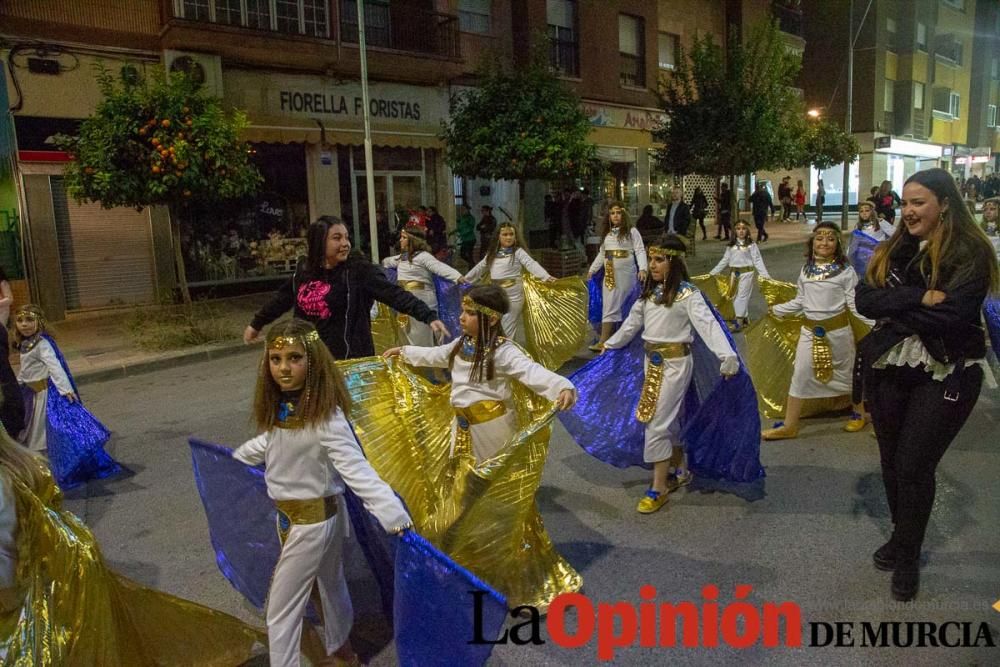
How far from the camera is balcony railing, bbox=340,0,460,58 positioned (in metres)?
18.2

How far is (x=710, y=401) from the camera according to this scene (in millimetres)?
5020

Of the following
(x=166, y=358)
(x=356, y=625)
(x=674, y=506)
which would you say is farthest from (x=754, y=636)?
(x=166, y=358)

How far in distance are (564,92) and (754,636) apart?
14.2m

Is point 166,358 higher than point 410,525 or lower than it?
lower

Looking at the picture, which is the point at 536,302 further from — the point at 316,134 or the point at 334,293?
the point at 316,134

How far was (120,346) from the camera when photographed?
37.1 ft

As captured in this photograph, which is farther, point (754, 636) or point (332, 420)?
point (754, 636)

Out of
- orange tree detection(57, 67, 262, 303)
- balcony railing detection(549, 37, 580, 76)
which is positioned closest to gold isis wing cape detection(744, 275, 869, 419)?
orange tree detection(57, 67, 262, 303)

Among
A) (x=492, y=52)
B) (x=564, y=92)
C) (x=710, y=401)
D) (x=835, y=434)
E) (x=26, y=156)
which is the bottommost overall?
(x=835, y=434)

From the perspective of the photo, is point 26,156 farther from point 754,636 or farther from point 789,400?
point 754,636

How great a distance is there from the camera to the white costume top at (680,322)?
189 inches

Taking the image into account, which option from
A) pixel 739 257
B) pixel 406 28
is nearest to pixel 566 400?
pixel 739 257

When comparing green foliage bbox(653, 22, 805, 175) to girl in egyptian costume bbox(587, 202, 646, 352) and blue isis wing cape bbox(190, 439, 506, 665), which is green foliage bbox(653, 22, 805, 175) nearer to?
girl in egyptian costume bbox(587, 202, 646, 352)

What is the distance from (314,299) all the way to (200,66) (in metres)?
12.5
